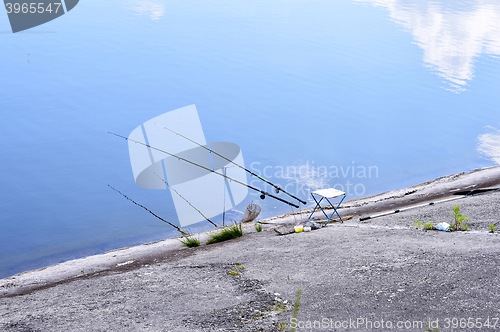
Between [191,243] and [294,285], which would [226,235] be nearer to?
[191,243]

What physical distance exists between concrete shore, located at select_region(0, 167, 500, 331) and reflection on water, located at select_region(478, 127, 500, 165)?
9.52 m

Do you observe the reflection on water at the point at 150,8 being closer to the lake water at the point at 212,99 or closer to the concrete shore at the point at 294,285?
the lake water at the point at 212,99

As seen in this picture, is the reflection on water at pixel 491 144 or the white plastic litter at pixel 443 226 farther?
the reflection on water at pixel 491 144

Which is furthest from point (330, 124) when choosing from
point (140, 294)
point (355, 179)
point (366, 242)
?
point (140, 294)

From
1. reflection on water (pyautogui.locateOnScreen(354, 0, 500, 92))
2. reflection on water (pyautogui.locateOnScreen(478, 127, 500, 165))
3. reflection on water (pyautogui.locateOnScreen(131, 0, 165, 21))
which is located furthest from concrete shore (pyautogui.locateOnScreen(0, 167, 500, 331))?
reflection on water (pyautogui.locateOnScreen(131, 0, 165, 21))

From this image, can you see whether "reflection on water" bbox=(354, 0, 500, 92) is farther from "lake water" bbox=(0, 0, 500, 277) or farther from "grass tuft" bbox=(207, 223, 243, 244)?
"grass tuft" bbox=(207, 223, 243, 244)

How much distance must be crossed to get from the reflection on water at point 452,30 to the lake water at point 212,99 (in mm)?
195

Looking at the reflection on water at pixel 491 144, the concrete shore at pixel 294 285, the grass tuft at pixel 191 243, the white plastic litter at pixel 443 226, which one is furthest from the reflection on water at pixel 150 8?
the white plastic litter at pixel 443 226

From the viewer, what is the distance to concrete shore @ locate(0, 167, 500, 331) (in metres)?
3.93

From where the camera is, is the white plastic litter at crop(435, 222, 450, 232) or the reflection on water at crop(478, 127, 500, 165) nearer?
the white plastic litter at crop(435, 222, 450, 232)

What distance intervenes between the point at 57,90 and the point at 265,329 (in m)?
19.1

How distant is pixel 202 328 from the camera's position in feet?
13.0

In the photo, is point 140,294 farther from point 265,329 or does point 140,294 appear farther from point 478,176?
point 478,176

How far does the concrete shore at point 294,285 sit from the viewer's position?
12.9 feet
